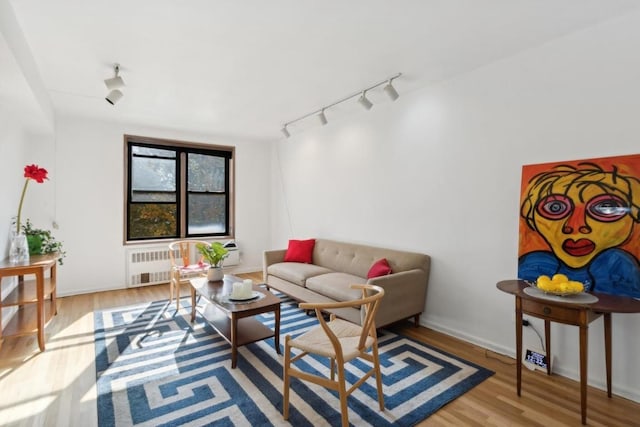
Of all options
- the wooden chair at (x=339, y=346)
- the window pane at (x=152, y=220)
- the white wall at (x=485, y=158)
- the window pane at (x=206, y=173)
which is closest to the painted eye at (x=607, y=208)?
the white wall at (x=485, y=158)

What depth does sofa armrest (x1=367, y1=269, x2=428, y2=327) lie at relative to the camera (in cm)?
309

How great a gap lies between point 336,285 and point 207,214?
3.38m

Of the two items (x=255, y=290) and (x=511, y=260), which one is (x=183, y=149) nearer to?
(x=255, y=290)

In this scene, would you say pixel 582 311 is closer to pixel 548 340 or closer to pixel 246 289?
pixel 548 340

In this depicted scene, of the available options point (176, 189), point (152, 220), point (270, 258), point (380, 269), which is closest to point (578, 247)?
point (380, 269)

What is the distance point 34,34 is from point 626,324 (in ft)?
15.8

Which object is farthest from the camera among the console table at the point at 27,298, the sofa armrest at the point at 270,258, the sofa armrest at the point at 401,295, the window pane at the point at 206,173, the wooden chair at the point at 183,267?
the window pane at the point at 206,173

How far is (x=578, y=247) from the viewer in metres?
2.46

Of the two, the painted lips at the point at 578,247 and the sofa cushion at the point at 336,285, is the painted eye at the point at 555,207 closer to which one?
the painted lips at the point at 578,247

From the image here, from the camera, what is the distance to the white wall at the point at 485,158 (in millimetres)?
2344

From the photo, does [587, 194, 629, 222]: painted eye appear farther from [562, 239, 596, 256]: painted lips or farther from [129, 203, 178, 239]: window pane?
[129, 203, 178, 239]: window pane

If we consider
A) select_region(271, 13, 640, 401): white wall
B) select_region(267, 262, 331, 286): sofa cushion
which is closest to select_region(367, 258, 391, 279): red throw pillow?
select_region(271, 13, 640, 401): white wall

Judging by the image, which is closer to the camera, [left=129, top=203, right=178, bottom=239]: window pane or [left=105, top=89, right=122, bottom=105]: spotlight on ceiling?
[left=105, top=89, right=122, bottom=105]: spotlight on ceiling

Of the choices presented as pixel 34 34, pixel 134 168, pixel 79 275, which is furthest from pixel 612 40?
pixel 79 275
